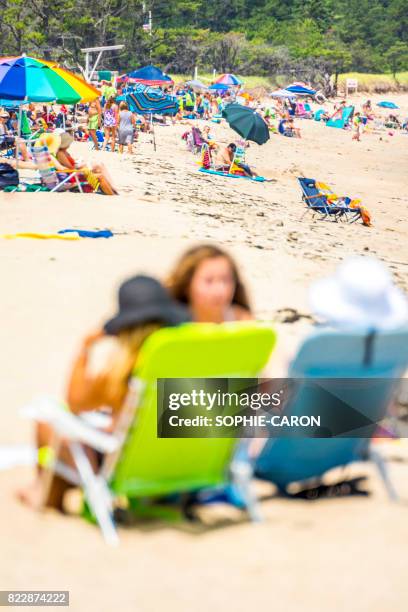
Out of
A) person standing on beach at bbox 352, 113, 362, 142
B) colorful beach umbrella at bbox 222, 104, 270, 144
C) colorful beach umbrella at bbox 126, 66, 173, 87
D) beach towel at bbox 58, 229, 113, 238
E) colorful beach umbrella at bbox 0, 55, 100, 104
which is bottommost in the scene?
person standing on beach at bbox 352, 113, 362, 142

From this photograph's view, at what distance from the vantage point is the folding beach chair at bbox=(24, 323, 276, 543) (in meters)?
3.05

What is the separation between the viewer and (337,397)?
337cm

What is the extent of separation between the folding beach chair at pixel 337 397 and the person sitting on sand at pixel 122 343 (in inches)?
19.7

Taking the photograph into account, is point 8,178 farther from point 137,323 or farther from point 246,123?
point 137,323

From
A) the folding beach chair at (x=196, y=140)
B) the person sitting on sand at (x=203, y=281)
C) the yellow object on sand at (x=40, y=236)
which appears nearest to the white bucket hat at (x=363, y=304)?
the person sitting on sand at (x=203, y=281)

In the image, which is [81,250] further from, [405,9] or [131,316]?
[405,9]

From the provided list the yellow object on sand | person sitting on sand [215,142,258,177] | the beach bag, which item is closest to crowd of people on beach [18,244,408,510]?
the yellow object on sand

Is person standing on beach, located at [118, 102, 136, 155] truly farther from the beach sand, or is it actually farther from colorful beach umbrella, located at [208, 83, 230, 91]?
colorful beach umbrella, located at [208, 83, 230, 91]

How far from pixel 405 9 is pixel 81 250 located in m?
88.6

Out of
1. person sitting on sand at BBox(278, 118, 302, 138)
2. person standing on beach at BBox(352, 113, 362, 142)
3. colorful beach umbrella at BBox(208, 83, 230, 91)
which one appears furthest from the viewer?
colorful beach umbrella at BBox(208, 83, 230, 91)

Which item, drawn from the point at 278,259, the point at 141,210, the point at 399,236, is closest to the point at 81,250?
the point at 278,259

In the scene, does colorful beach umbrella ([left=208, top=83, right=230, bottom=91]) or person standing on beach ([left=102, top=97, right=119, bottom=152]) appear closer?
person standing on beach ([left=102, top=97, right=119, bottom=152])

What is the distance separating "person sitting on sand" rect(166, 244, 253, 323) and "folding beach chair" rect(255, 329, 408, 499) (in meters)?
0.51

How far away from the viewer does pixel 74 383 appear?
324 centimetres
